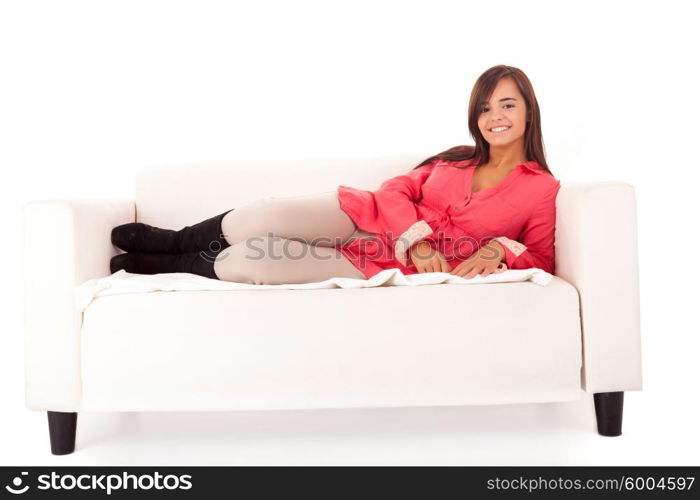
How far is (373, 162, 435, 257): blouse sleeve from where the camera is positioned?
1987 millimetres

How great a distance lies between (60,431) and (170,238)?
0.61 meters

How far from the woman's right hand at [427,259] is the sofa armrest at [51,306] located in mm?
828

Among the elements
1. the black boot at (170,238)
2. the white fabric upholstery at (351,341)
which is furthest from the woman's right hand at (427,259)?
the black boot at (170,238)

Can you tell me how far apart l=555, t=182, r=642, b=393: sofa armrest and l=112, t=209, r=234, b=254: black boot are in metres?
0.93

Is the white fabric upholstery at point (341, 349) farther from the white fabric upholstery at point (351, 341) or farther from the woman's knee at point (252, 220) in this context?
the woman's knee at point (252, 220)

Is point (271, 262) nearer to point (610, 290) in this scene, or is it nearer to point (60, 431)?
point (60, 431)

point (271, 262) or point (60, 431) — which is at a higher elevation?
point (271, 262)

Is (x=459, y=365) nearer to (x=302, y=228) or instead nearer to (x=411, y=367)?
(x=411, y=367)

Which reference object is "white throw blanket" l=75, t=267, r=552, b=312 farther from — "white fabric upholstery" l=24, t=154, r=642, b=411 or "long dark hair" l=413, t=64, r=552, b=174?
"long dark hair" l=413, t=64, r=552, b=174

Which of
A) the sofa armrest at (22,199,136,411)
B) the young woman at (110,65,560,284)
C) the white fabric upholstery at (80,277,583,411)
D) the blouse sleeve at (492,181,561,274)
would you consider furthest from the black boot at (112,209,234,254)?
the blouse sleeve at (492,181,561,274)

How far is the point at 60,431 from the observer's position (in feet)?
5.39

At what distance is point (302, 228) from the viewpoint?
6.41ft

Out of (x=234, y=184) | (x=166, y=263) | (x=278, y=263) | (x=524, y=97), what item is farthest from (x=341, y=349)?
(x=524, y=97)

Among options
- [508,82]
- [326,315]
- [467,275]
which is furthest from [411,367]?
[508,82]
